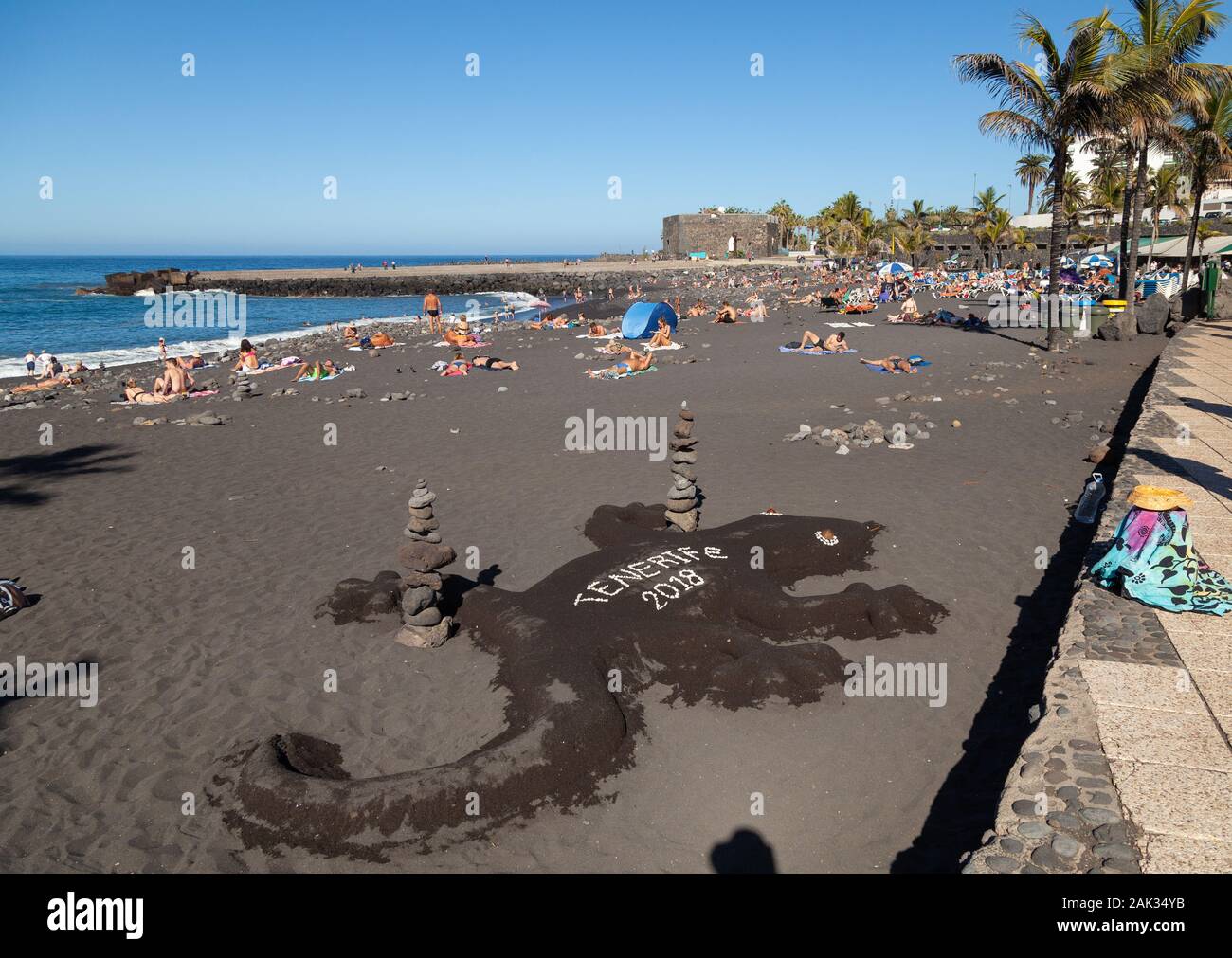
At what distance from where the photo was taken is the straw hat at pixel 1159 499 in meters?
6.76

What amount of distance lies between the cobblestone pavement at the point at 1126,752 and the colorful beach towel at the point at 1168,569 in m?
0.12

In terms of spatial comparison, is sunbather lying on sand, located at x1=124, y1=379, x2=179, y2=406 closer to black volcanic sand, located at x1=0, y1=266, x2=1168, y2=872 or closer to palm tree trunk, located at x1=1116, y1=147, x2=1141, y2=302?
black volcanic sand, located at x1=0, y1=266, x2=1168, y2=872

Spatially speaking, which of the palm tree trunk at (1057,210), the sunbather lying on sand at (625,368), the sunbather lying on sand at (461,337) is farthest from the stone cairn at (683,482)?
the sunbather lying on sand at (461,337)

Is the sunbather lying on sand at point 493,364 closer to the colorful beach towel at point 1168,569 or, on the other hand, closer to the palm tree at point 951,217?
the colorful beach towel at point 1168,569

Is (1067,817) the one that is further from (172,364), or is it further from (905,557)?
(172,364)

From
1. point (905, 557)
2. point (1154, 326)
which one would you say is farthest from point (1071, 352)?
point (905, 557)

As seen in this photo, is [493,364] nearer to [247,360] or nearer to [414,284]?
[247,360]

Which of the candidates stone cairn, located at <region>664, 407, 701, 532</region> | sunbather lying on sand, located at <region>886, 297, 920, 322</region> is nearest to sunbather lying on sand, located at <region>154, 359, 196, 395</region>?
stone cairn, located at <region>664, 407, 701, 532</region>

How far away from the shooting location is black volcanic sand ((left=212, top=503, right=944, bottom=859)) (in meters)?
5.33

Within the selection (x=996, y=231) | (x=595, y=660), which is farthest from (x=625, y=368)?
(x=996, y=231)

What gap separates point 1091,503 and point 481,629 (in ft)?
27.8

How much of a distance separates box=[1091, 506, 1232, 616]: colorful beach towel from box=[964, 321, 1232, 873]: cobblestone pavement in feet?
0.38

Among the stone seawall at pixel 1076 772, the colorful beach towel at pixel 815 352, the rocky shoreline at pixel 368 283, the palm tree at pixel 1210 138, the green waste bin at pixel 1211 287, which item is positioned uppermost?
the rocky shoreline at pixel 368 283
